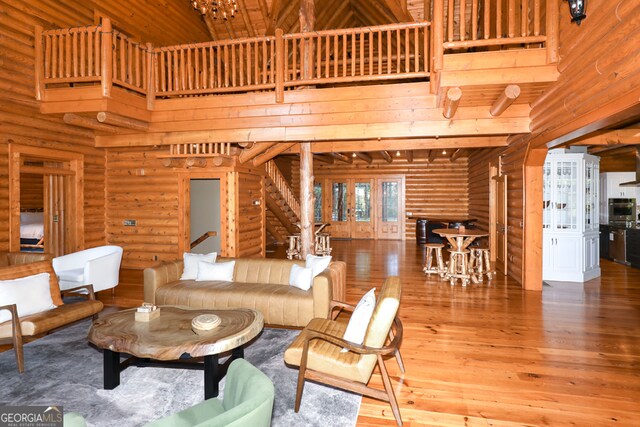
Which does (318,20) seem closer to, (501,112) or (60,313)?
(501,112)

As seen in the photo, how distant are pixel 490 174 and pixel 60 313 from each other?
8901 mm

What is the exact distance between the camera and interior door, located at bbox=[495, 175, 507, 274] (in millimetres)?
7543

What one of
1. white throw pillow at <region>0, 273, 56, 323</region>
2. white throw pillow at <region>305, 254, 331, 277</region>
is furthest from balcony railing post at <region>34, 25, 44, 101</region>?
white throw pillow at <region>305, 254, 331, 277</region>

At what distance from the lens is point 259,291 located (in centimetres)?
451

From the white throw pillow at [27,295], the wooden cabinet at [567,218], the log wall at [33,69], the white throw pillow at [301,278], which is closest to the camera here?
the white throw pillow at [27,295]

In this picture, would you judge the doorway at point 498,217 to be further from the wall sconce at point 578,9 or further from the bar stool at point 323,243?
the wall sconce at point 578,9

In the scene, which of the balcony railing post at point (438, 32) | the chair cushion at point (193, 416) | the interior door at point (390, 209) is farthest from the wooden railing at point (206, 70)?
the interior door at point (390, 209)

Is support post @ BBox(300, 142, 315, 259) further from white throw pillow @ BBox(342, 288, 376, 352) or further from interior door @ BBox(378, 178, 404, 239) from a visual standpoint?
interior door @ BBox(378, 178, 404, 239)

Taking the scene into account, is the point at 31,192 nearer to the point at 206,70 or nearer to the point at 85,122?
the point at 85,122

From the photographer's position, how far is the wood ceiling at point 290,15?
312 inches

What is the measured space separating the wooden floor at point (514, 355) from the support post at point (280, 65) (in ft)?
11.5

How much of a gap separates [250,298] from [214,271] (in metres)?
0.93

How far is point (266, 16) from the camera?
8.58 meters

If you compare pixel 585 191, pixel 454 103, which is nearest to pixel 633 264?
pixel 585 191
